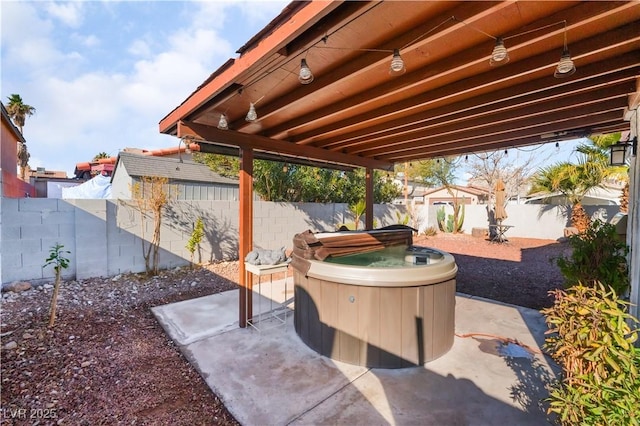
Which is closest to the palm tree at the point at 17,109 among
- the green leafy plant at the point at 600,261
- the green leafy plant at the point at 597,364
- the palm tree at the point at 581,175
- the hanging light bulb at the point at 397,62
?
the hanging light bulb at the point at 397,62

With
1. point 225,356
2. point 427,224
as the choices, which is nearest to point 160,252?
point 225,356

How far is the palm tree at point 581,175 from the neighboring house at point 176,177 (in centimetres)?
1186

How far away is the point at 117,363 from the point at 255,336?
4.60 ft

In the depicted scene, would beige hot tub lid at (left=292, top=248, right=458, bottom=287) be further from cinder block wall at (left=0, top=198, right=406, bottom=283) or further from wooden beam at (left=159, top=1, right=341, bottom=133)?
cinder block wall at (left=0, top=198, right=406, bottom=283)

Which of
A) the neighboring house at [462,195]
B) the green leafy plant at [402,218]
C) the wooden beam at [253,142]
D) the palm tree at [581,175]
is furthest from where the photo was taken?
the neighboring house at [462,195]

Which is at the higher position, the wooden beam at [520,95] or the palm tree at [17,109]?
the palm tree at [17,109]

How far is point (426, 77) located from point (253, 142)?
237 centimetres

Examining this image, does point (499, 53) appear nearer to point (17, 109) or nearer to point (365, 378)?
point (365, 378)

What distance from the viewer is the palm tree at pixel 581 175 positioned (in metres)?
7.72

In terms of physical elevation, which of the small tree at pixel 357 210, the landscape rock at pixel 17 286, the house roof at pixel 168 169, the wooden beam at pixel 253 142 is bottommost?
the landscape rock at pixel 17 286

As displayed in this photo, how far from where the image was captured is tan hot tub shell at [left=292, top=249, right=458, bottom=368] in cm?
284

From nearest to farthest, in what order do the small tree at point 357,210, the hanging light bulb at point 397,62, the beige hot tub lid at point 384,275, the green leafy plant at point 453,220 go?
the hanging light bulb at point 397,62 → the beige hot tub lid at point 384,275 → the small tree at point 357,210 → the green leafy plant at point 453,220

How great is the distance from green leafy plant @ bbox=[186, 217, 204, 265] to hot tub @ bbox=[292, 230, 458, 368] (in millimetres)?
4186

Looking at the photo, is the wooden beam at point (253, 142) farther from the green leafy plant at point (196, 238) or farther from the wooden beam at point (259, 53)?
the green leafy plant at point (196, 238)
